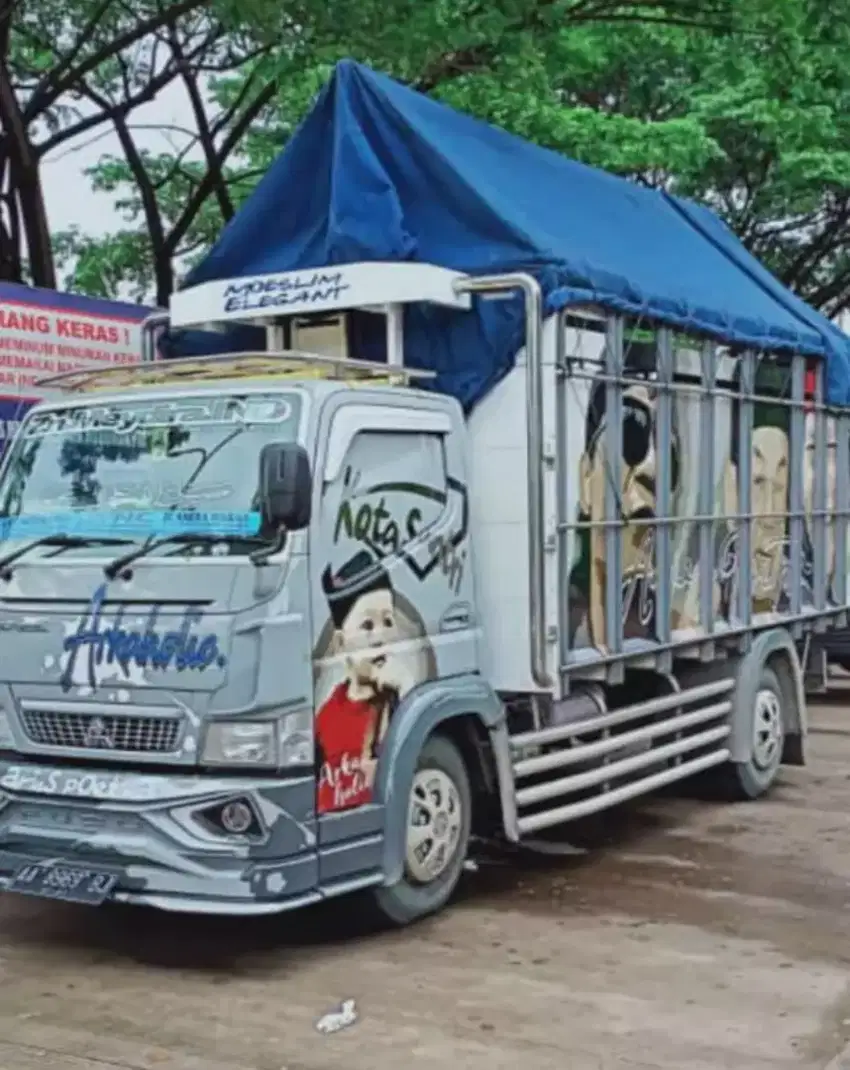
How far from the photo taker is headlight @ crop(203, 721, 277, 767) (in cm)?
570

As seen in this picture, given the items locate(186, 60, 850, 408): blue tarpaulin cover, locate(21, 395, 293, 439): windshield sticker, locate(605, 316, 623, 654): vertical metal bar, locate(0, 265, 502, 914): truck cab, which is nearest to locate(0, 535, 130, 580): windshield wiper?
locate(0, 265, 502, 914): truck cab

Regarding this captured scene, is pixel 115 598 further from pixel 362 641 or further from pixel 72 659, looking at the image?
pixel 362 641

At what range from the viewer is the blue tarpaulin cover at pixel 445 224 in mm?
7164

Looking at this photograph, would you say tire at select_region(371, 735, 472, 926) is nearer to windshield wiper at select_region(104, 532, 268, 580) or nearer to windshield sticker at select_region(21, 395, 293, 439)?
windshield wiper at select_region(104, 532, 268, 580)

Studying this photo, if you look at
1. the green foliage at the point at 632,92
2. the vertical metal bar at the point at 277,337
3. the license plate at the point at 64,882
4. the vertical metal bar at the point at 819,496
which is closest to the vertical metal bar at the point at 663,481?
the vertical metal bar at the point at 277,337

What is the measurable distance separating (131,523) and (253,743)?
1.12 meters

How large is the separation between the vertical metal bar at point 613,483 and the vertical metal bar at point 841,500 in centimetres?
342

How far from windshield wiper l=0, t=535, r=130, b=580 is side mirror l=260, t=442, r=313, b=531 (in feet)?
2.74

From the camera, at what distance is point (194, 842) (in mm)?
5688

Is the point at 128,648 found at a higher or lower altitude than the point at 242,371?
lower

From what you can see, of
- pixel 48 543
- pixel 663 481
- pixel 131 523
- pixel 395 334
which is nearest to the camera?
pixel 131 523

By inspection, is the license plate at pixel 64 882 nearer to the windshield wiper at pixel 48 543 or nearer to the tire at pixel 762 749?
the windshield wiper at pixel 48 543

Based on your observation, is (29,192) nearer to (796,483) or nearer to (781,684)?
(796,483)

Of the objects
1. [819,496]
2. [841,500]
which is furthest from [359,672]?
[841,500]
